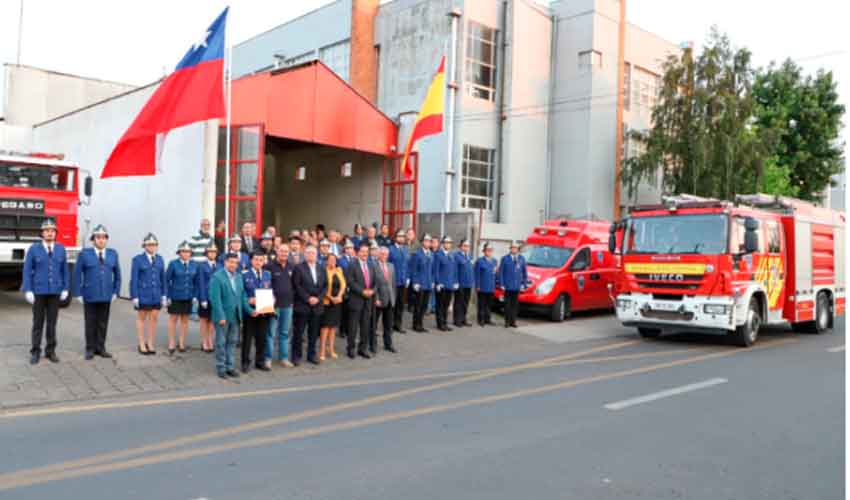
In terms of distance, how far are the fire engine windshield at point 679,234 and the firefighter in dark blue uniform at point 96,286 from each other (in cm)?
957

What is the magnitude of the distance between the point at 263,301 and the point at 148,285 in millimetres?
1895

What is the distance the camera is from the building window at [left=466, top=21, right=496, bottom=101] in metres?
22.5

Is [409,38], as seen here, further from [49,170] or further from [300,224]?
[49,170]

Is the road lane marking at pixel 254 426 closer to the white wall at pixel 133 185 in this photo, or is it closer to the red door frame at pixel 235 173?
the red door frame at pixel 235 173

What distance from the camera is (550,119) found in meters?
25.0

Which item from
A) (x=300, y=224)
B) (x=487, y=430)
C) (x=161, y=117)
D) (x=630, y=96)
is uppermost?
(x=630, y=96)

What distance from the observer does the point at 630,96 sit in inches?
1053

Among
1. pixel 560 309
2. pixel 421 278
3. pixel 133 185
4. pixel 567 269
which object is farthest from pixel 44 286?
pixel 567 269

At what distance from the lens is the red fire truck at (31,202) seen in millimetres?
13492

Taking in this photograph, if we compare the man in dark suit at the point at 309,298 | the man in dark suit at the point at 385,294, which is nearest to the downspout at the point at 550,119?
the man in dark suit at the point at 385,294

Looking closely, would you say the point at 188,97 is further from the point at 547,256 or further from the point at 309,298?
the point at 547,256

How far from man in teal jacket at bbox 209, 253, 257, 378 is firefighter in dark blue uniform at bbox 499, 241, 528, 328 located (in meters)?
7.13

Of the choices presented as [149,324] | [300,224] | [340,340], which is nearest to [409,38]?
[300,224]

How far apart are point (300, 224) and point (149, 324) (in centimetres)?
1377
